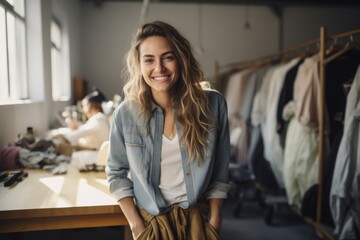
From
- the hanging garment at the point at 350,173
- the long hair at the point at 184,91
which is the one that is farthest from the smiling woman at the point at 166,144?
the hanging garment at the point at 350,173

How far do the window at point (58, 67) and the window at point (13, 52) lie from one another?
41.5 inches

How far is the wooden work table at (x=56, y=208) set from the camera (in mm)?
1294

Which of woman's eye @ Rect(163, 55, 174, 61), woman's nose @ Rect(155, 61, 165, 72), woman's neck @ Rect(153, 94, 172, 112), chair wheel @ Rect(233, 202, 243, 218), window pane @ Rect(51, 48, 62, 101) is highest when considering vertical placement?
window pane @ Rect(51, 48, 62, 101)

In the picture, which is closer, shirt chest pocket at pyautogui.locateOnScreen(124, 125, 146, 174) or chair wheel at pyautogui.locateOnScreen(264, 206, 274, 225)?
shirt chest pocket at pyautogui.locateOnScreen(124, 125, 146, 174)

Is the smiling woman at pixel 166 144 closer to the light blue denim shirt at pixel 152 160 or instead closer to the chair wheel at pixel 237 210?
the light blue denim shirt at pixel 152 160

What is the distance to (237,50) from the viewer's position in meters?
6.16

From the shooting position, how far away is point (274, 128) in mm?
3135

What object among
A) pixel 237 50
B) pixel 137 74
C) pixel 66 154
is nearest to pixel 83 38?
pixel 237 50

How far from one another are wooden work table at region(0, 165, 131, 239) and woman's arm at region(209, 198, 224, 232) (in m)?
0.39

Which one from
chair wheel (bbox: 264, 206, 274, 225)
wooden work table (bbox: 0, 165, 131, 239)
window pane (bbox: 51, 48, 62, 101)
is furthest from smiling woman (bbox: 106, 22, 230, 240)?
window pane (bbox: 51, 48, 62, 101)

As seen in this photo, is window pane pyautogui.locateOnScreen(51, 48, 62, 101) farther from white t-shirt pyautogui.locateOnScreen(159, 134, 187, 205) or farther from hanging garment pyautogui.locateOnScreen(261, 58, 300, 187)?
white t-shirt pyautogui.locateOnScreen(159, 134, 187, 205)

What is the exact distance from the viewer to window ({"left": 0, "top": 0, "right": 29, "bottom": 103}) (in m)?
2.46

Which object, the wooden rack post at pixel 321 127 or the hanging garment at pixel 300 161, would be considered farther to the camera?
the hanging garment at pixel 300 161

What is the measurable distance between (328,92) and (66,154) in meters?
2.16
